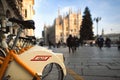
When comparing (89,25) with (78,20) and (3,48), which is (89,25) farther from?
(3,48)

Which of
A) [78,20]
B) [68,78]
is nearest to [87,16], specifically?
[78,20]

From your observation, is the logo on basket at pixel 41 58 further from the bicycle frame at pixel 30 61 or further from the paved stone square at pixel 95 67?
the paved stone square at pixel 95 67

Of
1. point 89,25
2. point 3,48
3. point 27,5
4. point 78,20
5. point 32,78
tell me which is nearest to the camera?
point 32,78

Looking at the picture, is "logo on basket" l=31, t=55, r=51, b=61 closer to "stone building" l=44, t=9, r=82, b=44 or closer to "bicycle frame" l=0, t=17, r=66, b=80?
"bicycle frame" l=0, t=17, r=66, b=80

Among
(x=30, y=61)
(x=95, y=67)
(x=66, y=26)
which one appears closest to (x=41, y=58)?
(x=30, y=61)

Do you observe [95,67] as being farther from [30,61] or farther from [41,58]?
[30,61]

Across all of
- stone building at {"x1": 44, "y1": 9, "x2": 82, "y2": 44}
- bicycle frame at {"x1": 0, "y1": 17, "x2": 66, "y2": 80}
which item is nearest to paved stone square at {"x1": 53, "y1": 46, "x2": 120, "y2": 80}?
bicycle frame at {"x1": 0, "y1": 17, "x2": 66, "y2": 80}

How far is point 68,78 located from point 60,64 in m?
2.56

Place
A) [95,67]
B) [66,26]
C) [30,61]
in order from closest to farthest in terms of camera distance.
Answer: [30,61]
[95,67]
[66,26]

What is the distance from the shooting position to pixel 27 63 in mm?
5098

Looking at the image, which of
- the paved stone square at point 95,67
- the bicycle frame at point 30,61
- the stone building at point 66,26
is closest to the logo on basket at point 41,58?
the bicycle frame at point 30,61

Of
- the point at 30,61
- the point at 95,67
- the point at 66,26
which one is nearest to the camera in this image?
the point at 30,61

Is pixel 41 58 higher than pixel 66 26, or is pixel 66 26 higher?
→ pixel 66 26

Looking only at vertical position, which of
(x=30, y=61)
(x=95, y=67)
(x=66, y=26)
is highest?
(x=66, y=26)
